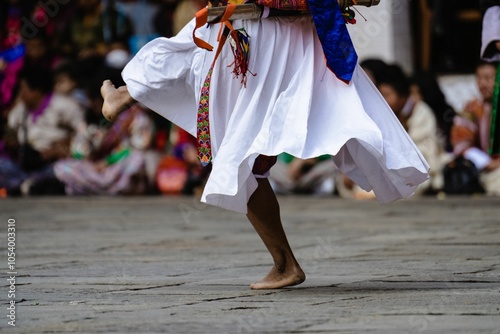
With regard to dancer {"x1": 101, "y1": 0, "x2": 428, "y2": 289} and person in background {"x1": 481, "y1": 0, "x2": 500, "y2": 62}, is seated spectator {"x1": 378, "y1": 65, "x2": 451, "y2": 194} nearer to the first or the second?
person in background {"x1": 481, "y1": 0, "x2": 500, "y2": 62}

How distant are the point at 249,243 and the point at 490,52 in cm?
197

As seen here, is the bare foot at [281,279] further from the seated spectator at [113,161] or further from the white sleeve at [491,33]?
the seated spectator at [113,161]

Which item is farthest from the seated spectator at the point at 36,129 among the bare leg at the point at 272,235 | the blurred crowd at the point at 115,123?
the bare leg at the point at 272,235

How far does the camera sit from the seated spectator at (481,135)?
1046 cm

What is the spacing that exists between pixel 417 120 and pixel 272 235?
231 inches

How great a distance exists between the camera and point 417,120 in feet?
35.2

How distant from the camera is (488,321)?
3986 mm

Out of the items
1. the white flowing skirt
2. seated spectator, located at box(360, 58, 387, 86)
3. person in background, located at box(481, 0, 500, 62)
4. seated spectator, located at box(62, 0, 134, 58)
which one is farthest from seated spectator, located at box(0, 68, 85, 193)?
the white flowing skirt

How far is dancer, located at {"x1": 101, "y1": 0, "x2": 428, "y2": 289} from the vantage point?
4.75 meters

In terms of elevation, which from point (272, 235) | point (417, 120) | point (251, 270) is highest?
point (272, 235)

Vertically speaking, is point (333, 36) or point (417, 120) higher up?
point (333, 36)

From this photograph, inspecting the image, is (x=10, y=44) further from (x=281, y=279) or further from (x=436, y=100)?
(x=281, y=279)

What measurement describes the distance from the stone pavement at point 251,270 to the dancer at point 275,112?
41 centimetres

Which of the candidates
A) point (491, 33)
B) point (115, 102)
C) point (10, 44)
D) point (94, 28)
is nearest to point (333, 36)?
point (115, 102)
